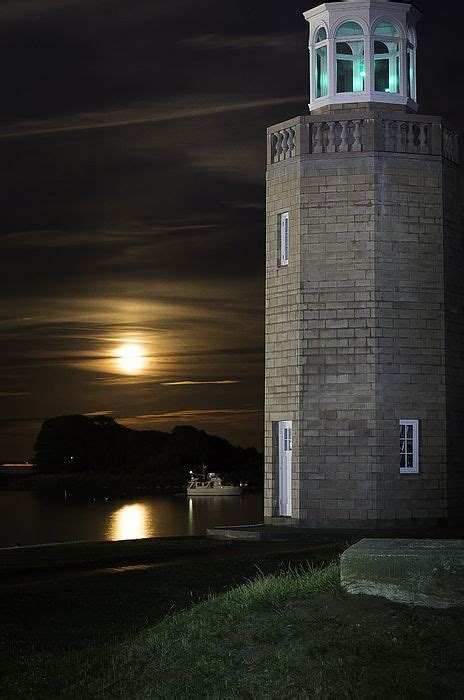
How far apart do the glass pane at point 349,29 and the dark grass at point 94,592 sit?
12.1 m

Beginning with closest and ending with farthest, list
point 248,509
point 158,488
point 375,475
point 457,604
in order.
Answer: point 457,604
point 375,475
point 248,509
point 158,488

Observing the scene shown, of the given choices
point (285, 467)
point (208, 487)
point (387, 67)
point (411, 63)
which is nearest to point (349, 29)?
point (387, 67)

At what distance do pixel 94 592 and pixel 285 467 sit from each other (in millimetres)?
13104

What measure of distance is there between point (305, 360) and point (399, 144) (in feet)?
17.7

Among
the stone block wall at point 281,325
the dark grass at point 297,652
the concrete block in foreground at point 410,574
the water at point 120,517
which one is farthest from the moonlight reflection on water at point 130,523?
the concrete block in foreground at point 410,574

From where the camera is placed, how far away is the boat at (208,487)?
149 meters

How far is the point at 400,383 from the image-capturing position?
27172 millimetres

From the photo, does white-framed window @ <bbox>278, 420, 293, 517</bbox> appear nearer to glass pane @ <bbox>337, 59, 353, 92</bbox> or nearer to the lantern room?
the lantern room

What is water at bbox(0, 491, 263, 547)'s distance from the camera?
85000mm

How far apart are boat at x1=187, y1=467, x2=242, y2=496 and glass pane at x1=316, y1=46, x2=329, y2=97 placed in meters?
121

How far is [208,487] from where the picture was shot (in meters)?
150

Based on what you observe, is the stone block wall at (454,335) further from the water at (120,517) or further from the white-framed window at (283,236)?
the water at (120,517)

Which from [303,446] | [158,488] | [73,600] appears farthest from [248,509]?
[73,600]

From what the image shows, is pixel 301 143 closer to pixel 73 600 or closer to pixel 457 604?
pixel 73 600
